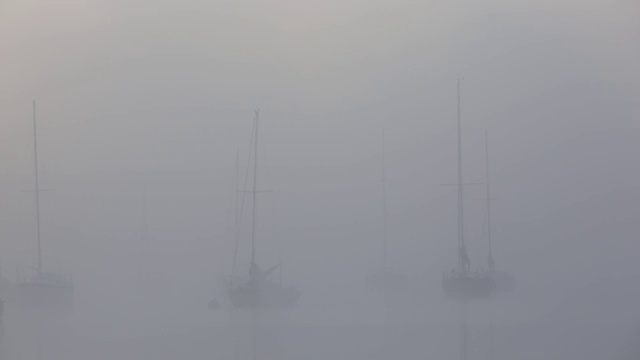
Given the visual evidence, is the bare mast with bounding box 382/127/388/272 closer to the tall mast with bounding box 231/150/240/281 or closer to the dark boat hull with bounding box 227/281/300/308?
the dark boat hull with bounding box 227/281/300/308

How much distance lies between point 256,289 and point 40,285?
952 millimetres

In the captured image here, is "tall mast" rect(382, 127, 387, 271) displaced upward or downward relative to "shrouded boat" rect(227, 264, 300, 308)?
upward

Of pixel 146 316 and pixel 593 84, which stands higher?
pixel 593 84

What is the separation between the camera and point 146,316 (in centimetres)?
480

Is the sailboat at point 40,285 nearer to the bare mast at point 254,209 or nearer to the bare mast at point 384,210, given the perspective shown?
the bare mast at point 254,209

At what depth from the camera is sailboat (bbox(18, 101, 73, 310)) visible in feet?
15.8

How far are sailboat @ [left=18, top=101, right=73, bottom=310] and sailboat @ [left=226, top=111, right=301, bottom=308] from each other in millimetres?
718

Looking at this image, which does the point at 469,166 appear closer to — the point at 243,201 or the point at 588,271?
the point at 588,271

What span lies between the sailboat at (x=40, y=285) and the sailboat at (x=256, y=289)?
718 millimetres

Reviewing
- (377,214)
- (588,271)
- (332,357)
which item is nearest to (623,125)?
(588,271)

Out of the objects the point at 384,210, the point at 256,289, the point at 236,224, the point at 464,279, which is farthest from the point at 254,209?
the point at 464,279

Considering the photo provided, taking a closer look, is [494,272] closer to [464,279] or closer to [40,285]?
[464,279]

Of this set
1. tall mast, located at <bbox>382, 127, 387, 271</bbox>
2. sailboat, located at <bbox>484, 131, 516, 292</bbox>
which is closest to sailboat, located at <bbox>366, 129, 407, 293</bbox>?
tall mast, located at <bbox>382, 127, 387, 271</bbox>

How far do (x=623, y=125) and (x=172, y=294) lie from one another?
83.2 inches
